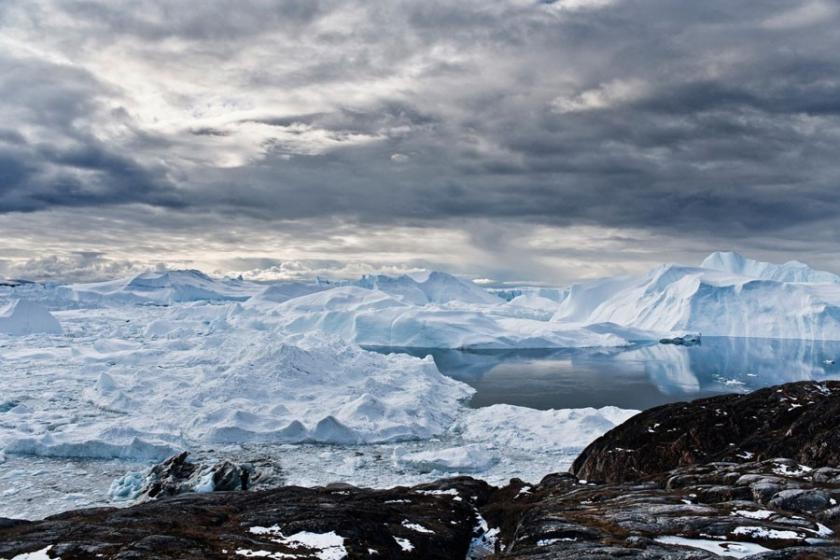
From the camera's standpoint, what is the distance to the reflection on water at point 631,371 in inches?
2438

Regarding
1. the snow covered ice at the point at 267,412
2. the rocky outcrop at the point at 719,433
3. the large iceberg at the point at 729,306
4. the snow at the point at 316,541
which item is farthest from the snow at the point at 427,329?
the snow at the point at 316,541

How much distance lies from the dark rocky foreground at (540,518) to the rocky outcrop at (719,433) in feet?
0.35

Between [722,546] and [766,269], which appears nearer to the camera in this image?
[722,546]

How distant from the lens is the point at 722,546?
12133mm

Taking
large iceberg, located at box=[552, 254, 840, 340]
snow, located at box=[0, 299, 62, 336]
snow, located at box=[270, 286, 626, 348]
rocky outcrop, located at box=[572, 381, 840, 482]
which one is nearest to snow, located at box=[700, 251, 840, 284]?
large iceberg, located at box=[552, 254, 840, 340]

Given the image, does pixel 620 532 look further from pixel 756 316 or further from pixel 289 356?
pixel 756 316

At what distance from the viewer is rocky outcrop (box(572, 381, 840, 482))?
2506 cm

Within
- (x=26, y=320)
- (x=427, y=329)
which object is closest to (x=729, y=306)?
(x=427, y=329)

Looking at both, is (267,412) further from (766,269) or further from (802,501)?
(766,269)

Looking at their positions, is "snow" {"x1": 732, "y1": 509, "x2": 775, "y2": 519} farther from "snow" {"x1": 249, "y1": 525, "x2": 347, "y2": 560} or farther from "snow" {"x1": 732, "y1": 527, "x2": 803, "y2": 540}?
"snow" {"x1": 249, "y1": 525, "x2": 347, "y2": 560}

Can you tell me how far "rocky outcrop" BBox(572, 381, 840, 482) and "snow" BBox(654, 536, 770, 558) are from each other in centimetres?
1365

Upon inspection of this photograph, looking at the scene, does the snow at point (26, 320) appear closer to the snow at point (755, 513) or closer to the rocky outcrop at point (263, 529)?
the rocky outcrop at point (263, 529)

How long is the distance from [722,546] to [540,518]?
5489 mm

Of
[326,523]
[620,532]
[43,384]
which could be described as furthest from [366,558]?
[43,384]
